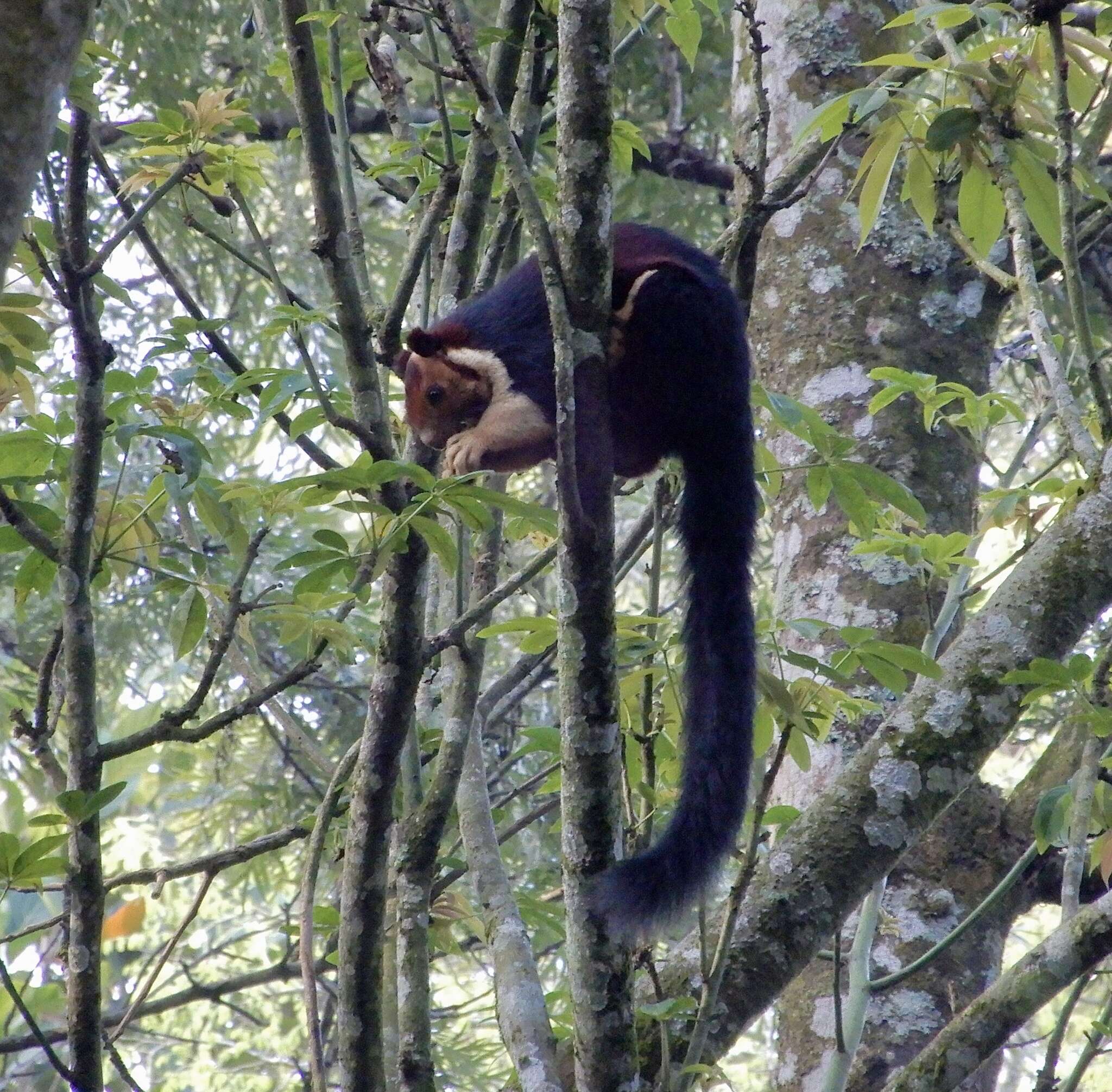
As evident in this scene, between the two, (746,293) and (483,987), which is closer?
(746,293)

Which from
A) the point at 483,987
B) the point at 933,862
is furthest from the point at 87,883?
the point at 483,987

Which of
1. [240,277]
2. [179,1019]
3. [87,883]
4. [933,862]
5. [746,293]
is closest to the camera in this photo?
[87,883]

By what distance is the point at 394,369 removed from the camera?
7.03 ft

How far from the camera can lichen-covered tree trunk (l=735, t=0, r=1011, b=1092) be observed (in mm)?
2330

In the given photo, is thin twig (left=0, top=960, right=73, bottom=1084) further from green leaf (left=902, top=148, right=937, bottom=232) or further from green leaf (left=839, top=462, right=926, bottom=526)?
green leaf (left=902, top=148, right=937, bottom=232)

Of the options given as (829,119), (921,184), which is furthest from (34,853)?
(921,184)

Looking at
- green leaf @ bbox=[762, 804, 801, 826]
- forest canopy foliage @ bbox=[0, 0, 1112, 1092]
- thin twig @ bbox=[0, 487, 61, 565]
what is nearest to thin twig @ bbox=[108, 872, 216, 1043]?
forest canopy foliage @ bbox=[0, 0, 1112, 1092]

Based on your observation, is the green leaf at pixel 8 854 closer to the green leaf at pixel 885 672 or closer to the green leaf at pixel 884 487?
the green leaf at pixel 885 672

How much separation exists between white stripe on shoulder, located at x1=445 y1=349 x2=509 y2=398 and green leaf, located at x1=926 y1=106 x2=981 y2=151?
0.98 metres

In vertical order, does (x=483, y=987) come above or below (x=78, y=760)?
above

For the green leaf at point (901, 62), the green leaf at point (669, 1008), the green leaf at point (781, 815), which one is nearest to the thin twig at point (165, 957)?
the green leaf at point (669, 1008)

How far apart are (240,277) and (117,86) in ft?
2.56

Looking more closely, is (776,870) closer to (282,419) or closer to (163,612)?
(282,419)

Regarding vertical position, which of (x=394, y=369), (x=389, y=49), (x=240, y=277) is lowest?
(x=394, y=369)
